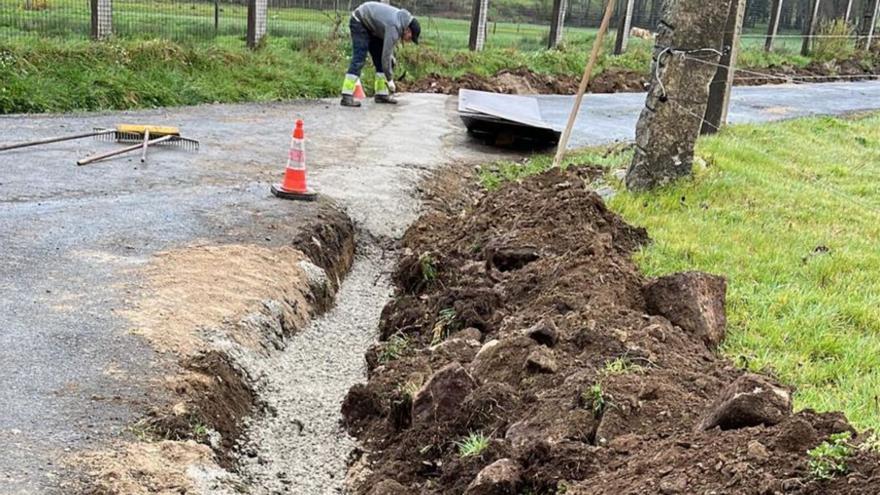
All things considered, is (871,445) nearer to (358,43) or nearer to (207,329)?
(207,329)

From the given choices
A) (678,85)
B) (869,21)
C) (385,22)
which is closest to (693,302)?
(678,85)

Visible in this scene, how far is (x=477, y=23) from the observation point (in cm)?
1850

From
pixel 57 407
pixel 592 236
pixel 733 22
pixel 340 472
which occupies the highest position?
pixel 733 22

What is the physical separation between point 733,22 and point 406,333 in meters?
5.97

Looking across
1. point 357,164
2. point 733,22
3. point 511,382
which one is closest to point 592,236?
point 511,382

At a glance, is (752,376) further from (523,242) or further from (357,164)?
(357,164)

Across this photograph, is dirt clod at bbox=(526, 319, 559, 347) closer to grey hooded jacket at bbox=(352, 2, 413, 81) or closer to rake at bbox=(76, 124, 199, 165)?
rake at bbox=(76, 124, 199, 165)

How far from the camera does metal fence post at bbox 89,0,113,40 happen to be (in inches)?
493

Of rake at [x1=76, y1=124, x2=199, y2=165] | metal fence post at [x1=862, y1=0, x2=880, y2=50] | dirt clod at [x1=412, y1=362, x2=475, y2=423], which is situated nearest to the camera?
dirt clod at [x1=412, y1=362, x2=475, y2=423]

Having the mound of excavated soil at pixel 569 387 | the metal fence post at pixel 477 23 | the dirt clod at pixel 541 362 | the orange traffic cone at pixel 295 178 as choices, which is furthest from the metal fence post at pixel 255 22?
the dirt clod at pixel 541 362

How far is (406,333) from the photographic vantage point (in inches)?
205

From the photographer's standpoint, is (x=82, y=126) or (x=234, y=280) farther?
(x=82, y=126)

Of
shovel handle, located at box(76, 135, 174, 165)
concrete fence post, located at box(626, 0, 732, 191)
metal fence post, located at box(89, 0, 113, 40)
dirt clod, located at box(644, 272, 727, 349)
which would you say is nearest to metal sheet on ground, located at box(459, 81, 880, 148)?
concrete fence post, located at box(626, 0, 732, 191)

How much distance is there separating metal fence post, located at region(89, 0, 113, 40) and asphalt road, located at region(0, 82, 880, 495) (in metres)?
2.71
